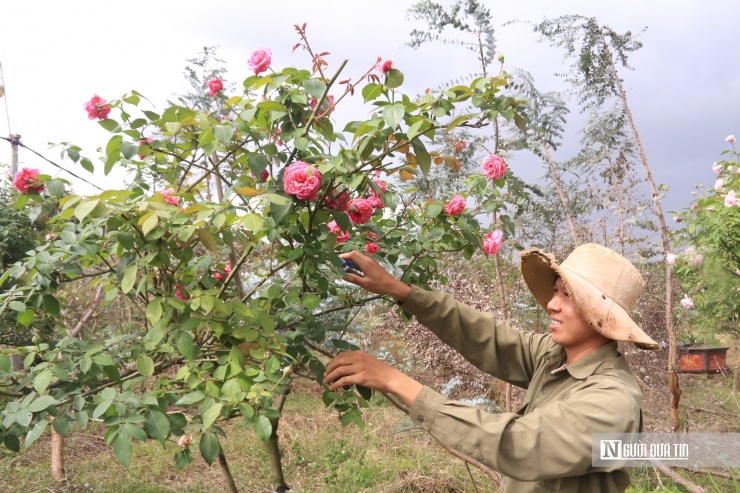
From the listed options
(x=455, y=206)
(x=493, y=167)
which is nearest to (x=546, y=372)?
(x=455, y=206)

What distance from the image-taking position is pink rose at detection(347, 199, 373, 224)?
170 cm

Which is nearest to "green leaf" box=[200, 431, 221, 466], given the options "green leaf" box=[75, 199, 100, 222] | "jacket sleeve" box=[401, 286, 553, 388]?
"green leaf" box=[75, 199, 100, 222]

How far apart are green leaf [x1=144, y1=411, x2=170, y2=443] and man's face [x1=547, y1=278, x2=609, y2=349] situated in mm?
1075

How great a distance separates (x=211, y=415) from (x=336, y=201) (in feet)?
2.15

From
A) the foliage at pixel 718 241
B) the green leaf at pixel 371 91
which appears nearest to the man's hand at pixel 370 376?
the green leaf at pixel 371 91

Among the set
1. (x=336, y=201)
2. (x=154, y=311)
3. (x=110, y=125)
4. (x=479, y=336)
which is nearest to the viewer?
(x=154, y=311)

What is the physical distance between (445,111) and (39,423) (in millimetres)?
1272

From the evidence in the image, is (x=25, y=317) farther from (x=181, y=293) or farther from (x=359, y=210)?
(x=359, y=210)

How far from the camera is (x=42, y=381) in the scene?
1483mm

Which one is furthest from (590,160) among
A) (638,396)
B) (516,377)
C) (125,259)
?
(125,259)

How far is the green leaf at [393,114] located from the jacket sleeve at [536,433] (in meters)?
0.69

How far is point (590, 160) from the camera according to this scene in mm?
6867

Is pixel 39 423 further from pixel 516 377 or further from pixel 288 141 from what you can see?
pixel 516 377

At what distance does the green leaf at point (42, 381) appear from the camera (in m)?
1.47
